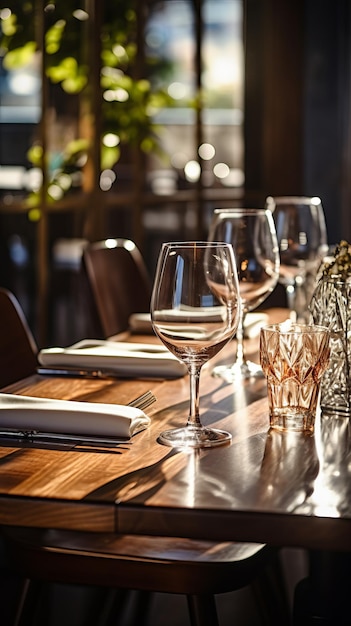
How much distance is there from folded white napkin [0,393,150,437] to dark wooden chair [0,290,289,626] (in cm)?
33

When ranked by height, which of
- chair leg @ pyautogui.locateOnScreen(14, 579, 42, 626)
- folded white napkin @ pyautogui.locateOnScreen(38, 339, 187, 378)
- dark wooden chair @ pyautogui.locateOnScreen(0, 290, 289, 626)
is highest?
folded white napkin @ pyautogui.locateOnScreen(38, 339, 187, 378)

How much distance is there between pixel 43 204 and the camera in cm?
334

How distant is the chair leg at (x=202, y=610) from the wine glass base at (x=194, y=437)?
387mm

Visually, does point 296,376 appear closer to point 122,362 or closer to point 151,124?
point 122,362

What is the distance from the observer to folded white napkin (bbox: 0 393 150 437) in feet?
4.01

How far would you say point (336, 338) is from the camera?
142 cm

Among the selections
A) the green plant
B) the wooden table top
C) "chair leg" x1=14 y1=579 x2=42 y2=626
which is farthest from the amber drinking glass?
the green plant

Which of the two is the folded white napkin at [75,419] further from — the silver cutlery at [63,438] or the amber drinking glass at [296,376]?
the amber drinking glass at [296,376]

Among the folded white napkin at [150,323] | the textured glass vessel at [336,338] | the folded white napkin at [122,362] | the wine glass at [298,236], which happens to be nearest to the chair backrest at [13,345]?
the folded white napkin at [122,362]

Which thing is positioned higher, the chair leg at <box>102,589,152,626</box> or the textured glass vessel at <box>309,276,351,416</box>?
the textured glass vessel at <box>309,276,351,416</box>

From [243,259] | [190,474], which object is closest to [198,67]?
[243,259]

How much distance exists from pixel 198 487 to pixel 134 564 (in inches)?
19.7

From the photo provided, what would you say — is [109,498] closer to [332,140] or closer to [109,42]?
[109,42]

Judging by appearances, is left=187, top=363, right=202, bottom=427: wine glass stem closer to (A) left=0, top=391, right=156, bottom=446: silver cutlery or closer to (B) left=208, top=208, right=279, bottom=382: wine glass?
(A) left=0, top=391, right=156, bottom=446: silver cutlery
